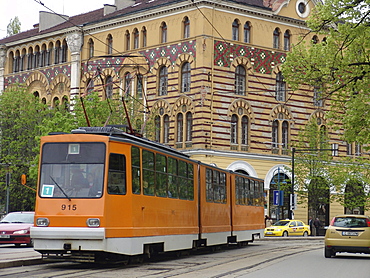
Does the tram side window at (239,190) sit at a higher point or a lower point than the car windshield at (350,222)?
higher

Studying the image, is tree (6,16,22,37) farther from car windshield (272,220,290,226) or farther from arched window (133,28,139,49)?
car windshield (272,220,290,226)

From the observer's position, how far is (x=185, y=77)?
48562 mm

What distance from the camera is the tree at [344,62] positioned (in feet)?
82.7

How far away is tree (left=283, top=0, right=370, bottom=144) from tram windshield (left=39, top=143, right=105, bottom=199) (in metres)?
10.4

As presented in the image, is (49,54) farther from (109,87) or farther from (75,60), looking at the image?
(109,87)

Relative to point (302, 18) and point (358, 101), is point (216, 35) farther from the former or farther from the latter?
point (358, 101)

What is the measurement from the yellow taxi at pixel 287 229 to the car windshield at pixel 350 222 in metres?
22.8

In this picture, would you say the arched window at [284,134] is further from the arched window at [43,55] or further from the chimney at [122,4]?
the arched window at [43,55]

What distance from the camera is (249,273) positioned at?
1745 cm

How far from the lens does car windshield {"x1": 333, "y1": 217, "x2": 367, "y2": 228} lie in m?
23.9

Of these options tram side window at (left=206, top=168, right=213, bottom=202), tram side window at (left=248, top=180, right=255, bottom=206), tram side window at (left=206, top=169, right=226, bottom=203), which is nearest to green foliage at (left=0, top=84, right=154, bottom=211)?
tram side window at (left=248, top=180, right=255, bottom=206)

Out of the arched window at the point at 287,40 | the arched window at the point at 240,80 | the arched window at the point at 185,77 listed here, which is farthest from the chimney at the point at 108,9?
the arched window at the point at 287,40

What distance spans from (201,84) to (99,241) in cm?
3052

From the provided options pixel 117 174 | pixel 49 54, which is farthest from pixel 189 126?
pixel 117 174
